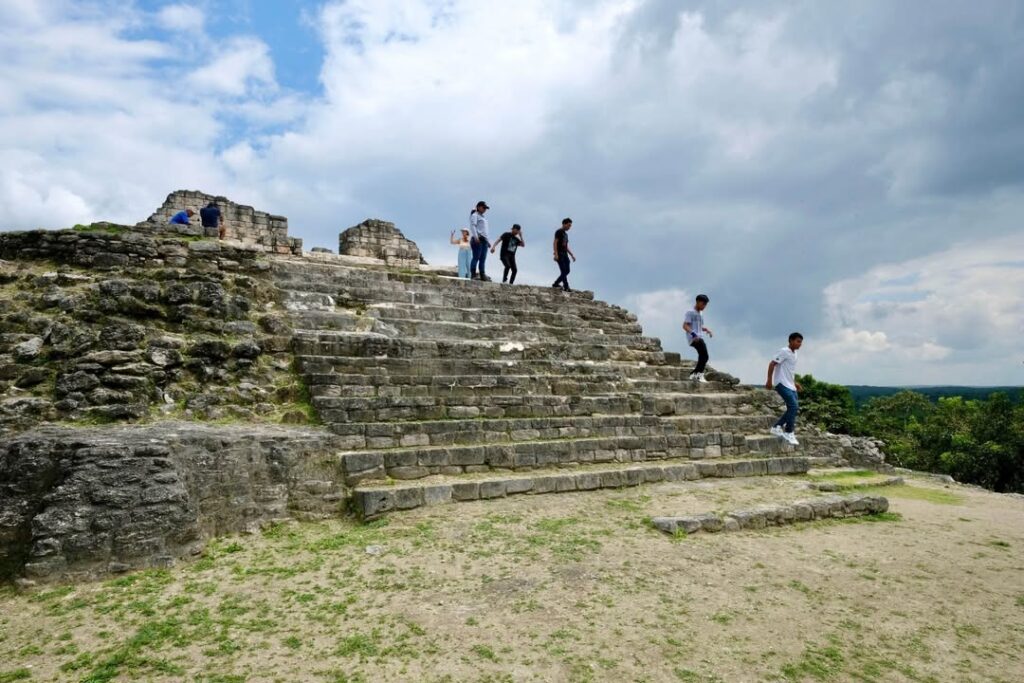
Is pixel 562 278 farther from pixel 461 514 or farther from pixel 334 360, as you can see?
pixel 461 514

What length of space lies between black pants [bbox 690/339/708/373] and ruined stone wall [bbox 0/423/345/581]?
7.34 metres

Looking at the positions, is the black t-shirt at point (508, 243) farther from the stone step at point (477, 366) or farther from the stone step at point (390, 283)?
the stone step at point (477, 366)

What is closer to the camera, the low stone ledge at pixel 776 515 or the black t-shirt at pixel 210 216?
the low stone ledge at pixel 776 515

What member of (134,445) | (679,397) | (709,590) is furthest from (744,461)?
(134,445)

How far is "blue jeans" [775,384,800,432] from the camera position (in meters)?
9.39

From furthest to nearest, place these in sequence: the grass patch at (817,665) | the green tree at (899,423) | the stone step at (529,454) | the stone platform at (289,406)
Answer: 1. the green tree at (899,423)
2. the stone step at (529,454)
3. the stone platform at (289,406)
4. the grass patch at (817,665)

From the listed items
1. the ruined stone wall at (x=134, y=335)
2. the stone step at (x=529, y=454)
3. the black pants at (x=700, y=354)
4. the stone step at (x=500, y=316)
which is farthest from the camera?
the black pants at (x=700, y=354)

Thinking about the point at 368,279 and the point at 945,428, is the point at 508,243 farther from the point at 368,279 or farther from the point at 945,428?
the point at 945,428

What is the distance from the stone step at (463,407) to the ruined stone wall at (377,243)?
810 centimetres

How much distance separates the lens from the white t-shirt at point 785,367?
935cm

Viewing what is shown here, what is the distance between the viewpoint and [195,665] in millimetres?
3619

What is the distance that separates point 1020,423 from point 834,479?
746 inches

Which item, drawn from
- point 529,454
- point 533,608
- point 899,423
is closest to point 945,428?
point 899,423

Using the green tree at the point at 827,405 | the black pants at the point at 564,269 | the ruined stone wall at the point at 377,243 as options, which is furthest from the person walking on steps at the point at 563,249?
the green tree at the point at 827,405
